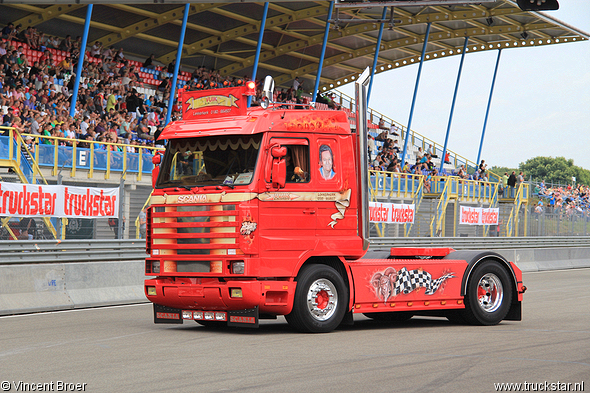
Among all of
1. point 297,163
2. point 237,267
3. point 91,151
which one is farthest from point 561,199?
point 237,267

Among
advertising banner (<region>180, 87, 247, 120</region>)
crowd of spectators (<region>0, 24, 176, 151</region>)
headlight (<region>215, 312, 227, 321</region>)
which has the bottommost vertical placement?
headlight (<region>215, 312, 227, 321</region>)

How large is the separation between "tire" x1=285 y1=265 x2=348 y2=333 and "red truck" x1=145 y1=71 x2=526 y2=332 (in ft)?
0.05

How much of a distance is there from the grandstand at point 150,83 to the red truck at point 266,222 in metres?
1.19

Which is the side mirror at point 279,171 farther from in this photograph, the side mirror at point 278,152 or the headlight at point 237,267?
the headlight at point 237,267

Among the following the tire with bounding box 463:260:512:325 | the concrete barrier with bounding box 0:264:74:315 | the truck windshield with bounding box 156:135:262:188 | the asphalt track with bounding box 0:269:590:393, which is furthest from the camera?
the concrete barrier with bounding box 0:264:74:315

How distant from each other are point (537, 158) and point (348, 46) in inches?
5499

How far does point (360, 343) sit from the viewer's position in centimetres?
977

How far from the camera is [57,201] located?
1519 cm

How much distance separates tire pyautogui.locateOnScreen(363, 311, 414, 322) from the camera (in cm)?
1283

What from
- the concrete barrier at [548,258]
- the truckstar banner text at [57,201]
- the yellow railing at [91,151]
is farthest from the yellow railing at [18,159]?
the concrete barrier at [548,258]

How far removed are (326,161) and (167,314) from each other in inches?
125

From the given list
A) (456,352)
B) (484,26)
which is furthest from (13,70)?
(484,26)

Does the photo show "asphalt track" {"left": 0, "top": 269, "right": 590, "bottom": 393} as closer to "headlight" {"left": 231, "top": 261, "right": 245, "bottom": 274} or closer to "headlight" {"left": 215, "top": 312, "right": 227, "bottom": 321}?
"headlight" {"left": 215, "top": 312, "right": 227, "bottom": 321}

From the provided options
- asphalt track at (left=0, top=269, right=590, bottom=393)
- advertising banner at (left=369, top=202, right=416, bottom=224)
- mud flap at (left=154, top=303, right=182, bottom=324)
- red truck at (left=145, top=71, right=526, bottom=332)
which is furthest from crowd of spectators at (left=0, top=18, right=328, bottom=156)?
asphalt track at (left=0, top=269, right=590, bottom=393)
